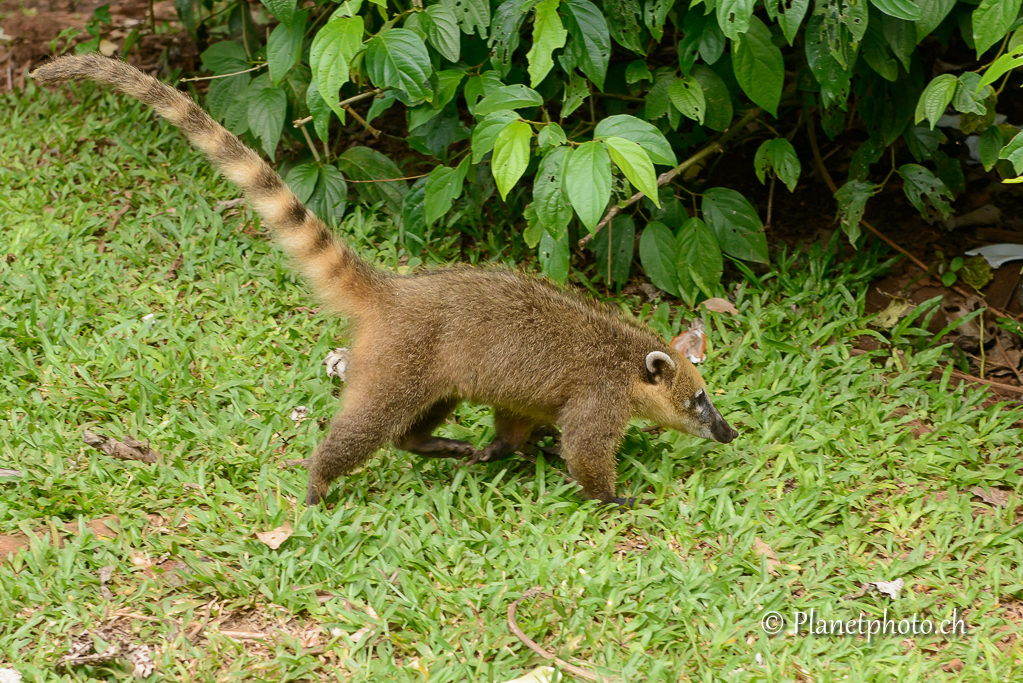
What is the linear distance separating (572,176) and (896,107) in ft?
6.77

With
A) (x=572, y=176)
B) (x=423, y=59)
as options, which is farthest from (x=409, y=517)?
(x=423, y=59)

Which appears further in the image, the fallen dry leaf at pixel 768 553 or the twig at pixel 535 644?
the fallen dry leaf at pixel 768 553

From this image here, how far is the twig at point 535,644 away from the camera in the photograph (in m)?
3.12

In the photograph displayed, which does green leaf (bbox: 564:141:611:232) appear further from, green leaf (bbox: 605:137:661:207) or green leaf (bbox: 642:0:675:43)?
green leaf (bbox: 642:0:675:43)

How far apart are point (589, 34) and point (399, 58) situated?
876 mm

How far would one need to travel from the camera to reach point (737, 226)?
5.12 metres

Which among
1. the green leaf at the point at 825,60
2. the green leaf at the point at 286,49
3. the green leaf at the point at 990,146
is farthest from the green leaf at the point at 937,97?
the green leaf at the point at 286,49

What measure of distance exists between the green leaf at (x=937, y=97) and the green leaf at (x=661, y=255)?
145 cm

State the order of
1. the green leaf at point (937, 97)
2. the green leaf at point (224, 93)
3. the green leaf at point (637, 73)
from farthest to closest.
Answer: the green leaf at point (224, 93) → the green leaf at point (637, 73) → the green leaf at point (937, 97)

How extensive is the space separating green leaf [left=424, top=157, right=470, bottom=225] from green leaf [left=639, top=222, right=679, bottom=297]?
1.05 metres

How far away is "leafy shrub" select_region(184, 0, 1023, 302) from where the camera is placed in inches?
157
